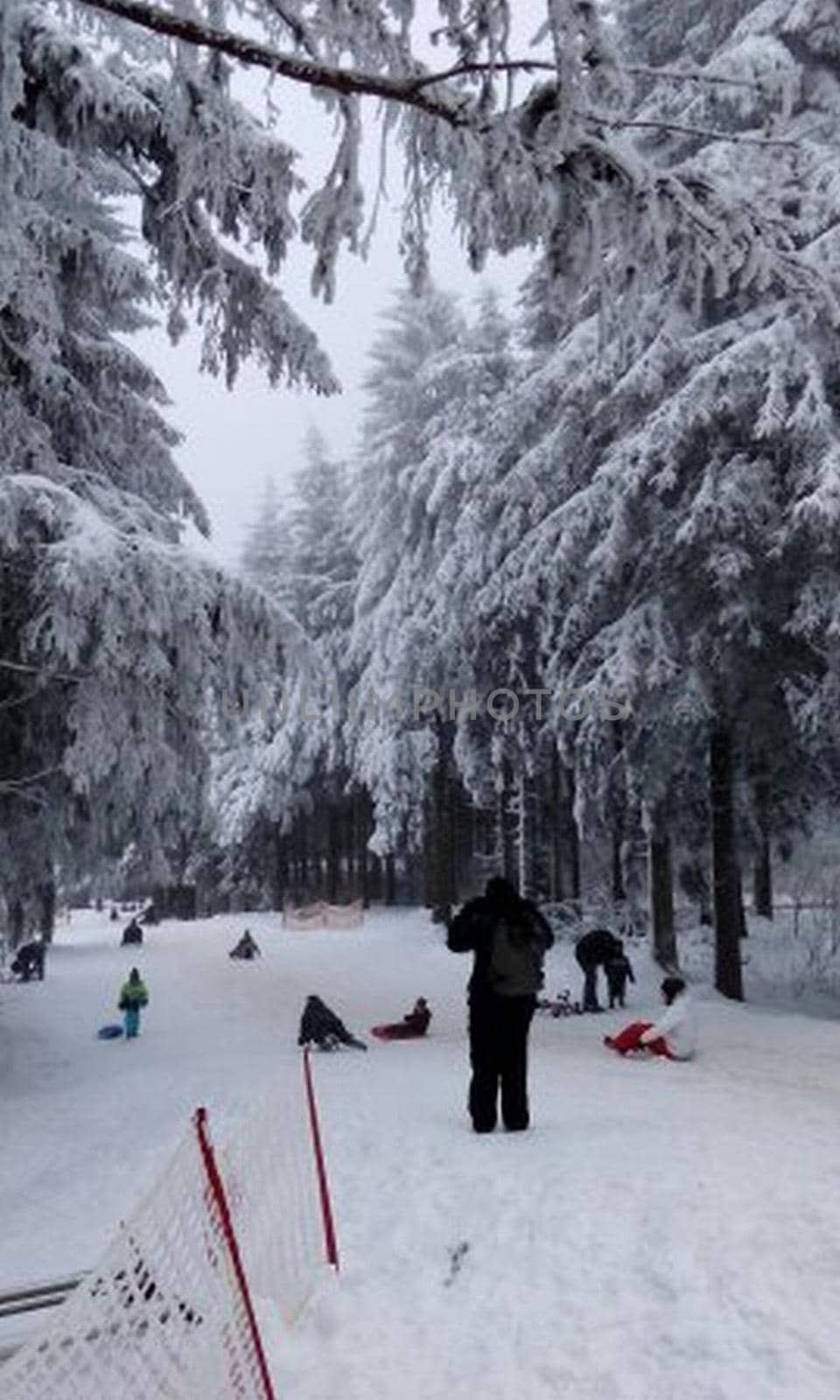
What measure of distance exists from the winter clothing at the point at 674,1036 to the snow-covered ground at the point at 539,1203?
0.23 metres

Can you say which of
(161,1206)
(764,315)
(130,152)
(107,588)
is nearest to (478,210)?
(161,1206)

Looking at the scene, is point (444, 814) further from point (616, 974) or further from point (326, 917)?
point (616, 974)

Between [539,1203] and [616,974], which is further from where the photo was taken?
[616,974]

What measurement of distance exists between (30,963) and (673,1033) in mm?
22724

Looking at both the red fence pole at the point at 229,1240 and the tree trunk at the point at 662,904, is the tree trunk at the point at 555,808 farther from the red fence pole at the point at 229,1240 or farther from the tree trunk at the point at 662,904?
the red fence pole at the point at 229,1240

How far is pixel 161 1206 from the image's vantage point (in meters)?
4.84

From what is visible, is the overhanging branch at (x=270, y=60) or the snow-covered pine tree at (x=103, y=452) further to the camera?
the snow-covered pine tree at (x=103, y=452)

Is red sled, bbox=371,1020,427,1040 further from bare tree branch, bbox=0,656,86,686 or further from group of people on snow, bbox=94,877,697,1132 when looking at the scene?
group of people on snow, bbox=94,877,697,1132

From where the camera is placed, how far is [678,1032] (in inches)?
557

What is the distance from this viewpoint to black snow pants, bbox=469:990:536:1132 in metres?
9.65

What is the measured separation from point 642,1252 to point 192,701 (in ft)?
24.6

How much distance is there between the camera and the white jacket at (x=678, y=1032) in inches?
554

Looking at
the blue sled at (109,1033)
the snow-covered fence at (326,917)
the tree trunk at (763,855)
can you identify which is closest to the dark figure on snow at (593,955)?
the tree trunk at (763,855)

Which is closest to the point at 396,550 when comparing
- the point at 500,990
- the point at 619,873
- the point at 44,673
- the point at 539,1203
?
the point at 619,873
